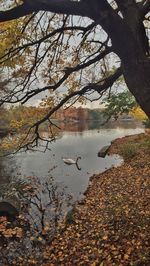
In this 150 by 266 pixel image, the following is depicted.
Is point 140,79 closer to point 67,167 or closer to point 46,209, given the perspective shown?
point 46,209

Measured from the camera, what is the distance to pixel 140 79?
4461 millimetres

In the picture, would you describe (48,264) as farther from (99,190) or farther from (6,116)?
(6,116)

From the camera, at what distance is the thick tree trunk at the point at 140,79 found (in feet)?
14.5

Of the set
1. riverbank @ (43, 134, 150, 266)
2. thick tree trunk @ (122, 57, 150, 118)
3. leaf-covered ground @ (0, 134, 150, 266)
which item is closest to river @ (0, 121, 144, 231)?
riverbank @ (43, 134, 150, 266)

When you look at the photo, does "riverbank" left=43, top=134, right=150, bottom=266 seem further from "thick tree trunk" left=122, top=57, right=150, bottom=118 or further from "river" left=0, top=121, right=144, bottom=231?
"thick tree trunk" left=122, top=57, right=150, bottom=118

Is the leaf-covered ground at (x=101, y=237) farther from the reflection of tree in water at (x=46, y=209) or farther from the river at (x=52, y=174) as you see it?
the river at (x=52, y=174)

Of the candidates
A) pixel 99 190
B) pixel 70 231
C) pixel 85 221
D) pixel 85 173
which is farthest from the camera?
pixel 85 173

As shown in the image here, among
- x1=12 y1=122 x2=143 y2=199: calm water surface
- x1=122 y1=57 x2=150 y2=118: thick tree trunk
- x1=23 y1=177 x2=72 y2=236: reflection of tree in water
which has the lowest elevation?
x1=12 y1=122 x2=143 y2=199: calm water surface

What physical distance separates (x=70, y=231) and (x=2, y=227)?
205 centimetres

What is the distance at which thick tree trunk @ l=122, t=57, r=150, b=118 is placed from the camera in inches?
175

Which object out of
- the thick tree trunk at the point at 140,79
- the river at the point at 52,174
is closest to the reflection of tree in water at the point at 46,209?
the river at the point at 52,174

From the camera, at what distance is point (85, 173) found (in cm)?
2336

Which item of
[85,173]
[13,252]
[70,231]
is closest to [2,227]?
[13,252]

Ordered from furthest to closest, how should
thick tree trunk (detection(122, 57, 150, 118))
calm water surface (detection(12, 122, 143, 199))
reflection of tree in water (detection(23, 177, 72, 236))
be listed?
1. calm water surface (detection(12, 122, 143, 199))
2. reflection of tree in water (detection(23, 177, 72, 236))
3. thick tree trunk (detection(122, 57, 150, 118))
